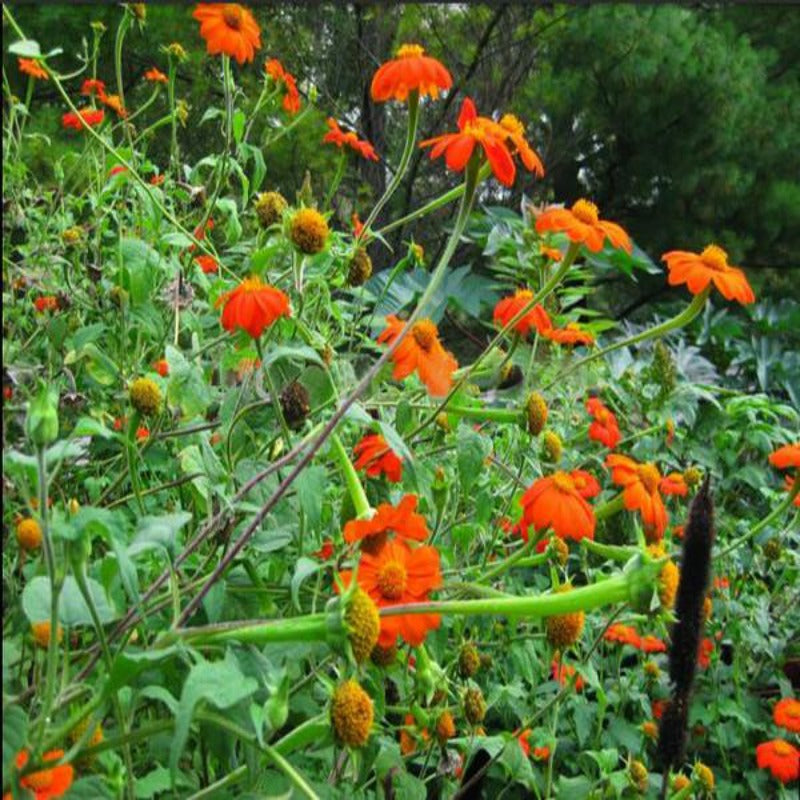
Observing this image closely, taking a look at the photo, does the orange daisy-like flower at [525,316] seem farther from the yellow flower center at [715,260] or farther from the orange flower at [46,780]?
the orange flower at [46,780]

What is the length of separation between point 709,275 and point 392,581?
0.28 meters

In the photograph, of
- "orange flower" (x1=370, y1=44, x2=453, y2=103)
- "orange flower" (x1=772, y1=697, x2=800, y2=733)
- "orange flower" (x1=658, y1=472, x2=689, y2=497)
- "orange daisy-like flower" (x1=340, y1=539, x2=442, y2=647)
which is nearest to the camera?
"orange daisy-like flower" (x1=340, y1=539, x2=442, y2=647)

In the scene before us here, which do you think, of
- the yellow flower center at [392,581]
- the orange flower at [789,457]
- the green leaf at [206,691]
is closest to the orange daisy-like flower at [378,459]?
the yellow flower center at [392,581]

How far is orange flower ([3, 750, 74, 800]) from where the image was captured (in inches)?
13.6

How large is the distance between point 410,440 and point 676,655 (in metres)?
0.23

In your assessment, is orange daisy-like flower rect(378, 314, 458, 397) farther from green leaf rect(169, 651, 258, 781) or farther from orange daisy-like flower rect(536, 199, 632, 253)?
green leaf rect(169, 651, 258, 781)

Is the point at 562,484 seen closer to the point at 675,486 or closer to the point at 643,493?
the point at 643,493

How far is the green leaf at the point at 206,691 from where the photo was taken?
33 cm

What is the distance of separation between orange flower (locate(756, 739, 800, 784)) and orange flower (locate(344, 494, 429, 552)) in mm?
630

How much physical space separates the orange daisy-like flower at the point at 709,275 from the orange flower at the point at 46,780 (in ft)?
1.27

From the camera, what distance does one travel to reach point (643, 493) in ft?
2.30

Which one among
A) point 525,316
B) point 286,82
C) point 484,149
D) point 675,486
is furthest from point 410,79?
point 675,486

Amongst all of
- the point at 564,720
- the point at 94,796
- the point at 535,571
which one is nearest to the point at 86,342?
the point at 94,796

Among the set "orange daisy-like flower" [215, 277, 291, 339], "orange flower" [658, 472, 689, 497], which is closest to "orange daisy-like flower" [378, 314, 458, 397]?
"orange daisy-like flower" [215, 277, 291, 339]
